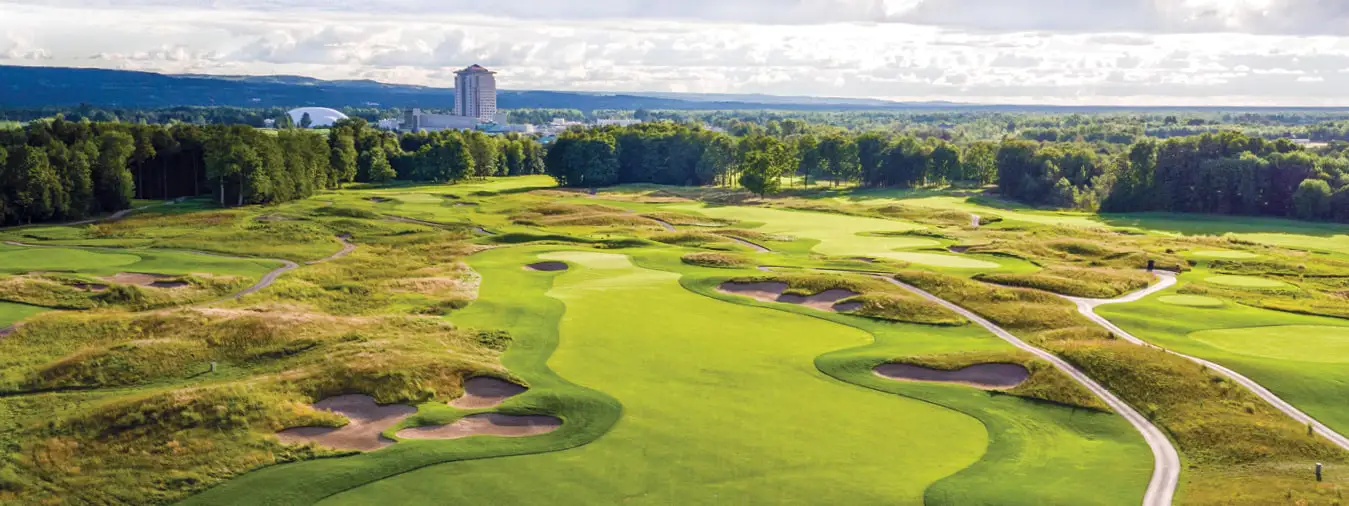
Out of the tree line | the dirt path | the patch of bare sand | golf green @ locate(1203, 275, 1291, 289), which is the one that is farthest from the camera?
the tree line

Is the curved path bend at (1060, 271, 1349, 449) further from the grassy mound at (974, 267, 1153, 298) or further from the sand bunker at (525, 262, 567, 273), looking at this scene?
the sand bunker at (525, 262, 567, 273)

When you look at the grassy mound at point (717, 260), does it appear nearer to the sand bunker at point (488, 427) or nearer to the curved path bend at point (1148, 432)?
the curved path bend at point (1148, 432)

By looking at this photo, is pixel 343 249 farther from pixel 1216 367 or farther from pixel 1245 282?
pixel 1245 282

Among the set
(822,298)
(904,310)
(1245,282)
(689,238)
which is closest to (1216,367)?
(904,310)

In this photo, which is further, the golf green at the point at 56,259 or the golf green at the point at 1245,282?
the golf green at the point at 1245,282

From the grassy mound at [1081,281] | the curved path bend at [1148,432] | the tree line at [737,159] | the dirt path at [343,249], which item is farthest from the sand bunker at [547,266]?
the tree line at [737,159]

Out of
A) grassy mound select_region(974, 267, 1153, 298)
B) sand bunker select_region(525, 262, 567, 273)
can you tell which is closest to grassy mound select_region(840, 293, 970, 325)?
grassy mound select_region(974, 267, 1153, 298)

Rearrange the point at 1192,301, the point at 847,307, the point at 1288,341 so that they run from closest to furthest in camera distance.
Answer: the point at 1288,341
the point at 847,307
the point at 1192,301
